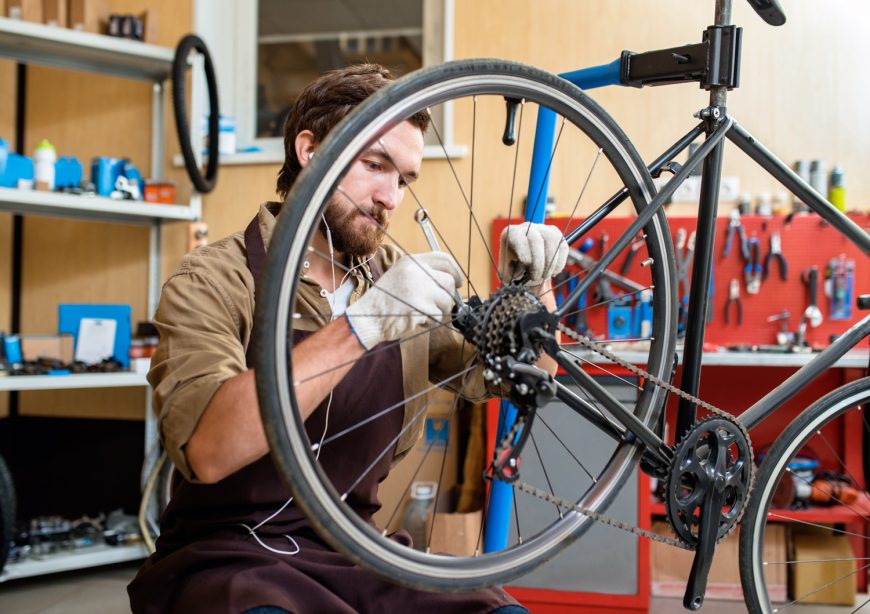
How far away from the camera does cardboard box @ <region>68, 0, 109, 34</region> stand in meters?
2.48

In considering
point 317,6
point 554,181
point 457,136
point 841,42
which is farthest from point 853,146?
point 317,6

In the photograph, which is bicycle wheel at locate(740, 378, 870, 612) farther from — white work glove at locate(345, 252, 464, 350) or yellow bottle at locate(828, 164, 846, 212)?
white work glove at locate(345, 252, 464, 350)

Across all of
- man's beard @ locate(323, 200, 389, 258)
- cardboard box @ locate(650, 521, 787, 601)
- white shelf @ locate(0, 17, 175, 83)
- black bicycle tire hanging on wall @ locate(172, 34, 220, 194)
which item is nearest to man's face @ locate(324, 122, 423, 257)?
man's beard @ locate(323, 200, 389, 258)

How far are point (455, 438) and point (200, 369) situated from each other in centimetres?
188

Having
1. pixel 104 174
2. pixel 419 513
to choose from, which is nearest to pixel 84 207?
pixel 104 174

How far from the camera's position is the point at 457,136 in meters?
2.75

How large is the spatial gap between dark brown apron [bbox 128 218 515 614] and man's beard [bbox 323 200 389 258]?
11 cm

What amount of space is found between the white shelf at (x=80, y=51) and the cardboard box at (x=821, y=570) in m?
2.55

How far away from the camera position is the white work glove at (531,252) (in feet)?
3.10

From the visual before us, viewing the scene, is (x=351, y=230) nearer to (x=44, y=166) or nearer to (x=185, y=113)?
(x=185, y=113)

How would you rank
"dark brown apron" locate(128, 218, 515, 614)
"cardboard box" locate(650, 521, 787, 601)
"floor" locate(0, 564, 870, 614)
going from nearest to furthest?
"dark brown apron" locate(128, 218, 515, 614)
"floor" locate(0, 564, 870, 614)
"cardboard box" locate(650, 521, 787, 601)

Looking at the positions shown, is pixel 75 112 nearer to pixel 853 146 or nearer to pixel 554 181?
pixel 554 181

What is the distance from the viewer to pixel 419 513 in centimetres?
238

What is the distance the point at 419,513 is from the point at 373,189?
1.55m
